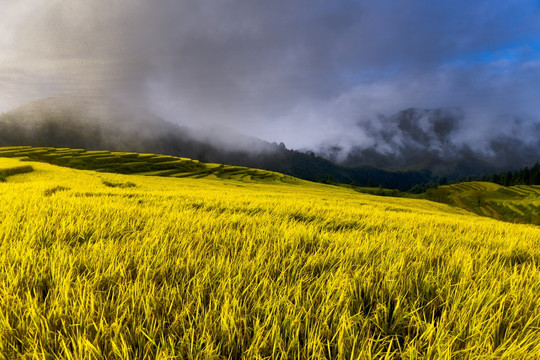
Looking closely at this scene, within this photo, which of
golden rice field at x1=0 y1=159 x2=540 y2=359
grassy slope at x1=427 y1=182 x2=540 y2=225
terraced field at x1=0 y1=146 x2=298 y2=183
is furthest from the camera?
terraced field at x1=0 y1=146 x2=298 y2=183

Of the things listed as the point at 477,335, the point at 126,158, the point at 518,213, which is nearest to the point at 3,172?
the point at 477,335

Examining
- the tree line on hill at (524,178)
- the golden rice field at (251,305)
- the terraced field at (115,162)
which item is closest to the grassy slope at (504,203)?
the tree line on hill at (524,178)

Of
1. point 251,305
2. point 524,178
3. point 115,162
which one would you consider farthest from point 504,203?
point 115,162

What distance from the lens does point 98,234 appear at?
101 inches

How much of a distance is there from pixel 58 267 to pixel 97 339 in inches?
36.9

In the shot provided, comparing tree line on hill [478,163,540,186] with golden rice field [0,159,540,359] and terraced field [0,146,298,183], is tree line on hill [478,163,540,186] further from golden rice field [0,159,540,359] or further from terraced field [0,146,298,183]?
golden rice field [0,159,540,359]

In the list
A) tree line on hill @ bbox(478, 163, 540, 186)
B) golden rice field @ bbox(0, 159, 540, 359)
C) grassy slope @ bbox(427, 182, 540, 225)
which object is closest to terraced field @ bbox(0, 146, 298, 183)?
golden rice field @ bbox(0, 159, 540, 359)

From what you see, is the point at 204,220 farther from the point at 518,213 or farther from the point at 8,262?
the point at 518,213

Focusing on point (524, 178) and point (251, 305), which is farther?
point (524, 178)

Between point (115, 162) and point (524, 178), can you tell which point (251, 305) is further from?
point (524, 178)

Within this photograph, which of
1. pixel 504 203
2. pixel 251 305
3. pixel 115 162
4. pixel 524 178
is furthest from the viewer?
pixel 524 178

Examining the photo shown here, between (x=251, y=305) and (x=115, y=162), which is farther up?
(x=115, y=162)

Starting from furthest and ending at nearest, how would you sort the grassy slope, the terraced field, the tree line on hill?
the tree line on hill, the terraced field, the grassy slope

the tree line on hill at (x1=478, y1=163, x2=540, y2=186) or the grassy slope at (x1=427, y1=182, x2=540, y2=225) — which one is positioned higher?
the tree line on hill at (x1=478, y1=163, x2=540, y2=186)
